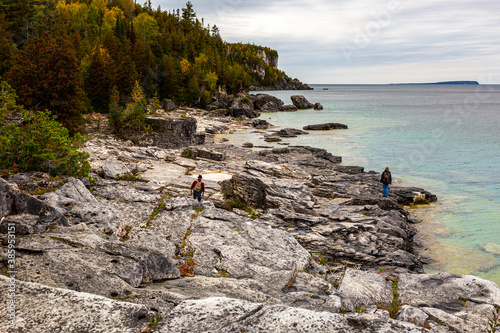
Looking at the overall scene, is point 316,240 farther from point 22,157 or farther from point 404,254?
point 22,157

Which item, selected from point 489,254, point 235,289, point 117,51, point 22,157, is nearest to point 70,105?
point 22,157

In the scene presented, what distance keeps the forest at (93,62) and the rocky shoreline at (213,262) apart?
31.4 ft

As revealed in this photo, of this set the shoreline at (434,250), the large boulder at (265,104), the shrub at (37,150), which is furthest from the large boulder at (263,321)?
the large boulder at (265,104)

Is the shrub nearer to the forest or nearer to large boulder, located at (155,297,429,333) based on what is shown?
the forest

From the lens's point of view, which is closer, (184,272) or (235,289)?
(235,289)

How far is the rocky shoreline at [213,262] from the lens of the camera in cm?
545

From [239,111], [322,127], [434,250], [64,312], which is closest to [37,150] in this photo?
[64,312]

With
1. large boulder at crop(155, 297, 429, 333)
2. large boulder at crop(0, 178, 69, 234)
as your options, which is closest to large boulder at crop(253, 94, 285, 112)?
large boulder at crop(0, 178, 69, 234)

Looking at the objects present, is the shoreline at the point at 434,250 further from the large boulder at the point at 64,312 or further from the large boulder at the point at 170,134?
the large boulder at the point at 170,134

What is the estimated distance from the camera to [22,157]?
14492mm

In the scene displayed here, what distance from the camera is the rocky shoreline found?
5.45 m

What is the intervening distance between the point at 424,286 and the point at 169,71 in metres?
85.7

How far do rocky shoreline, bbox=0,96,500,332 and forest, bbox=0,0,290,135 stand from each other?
31.4 ft

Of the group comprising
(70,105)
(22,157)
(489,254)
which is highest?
(70,105)
